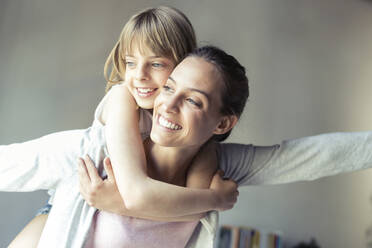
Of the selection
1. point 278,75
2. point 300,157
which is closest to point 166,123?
point 300,157

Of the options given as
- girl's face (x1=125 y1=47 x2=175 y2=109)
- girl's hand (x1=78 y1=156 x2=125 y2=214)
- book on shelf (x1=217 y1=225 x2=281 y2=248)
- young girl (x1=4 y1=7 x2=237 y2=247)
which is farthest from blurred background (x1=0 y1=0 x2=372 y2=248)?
girl's hand (x1=78 y1=156 x2=125 y2=214)

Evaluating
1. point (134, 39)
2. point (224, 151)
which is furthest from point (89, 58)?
point (224, 151)

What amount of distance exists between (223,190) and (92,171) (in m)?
0.33

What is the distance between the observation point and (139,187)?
820 millimetres

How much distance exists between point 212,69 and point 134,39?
0.30m

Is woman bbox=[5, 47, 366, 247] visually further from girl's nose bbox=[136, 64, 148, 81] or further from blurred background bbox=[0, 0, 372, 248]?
blurred background bbox=[0, 0, 372, 248]

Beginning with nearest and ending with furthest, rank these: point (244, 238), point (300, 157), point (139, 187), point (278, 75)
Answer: point (139, 187), point (300, 157), point (244, 238), point (278, 75)

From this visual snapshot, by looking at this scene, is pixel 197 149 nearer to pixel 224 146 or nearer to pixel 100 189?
pixel 224 146

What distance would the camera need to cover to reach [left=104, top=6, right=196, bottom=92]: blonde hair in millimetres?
1034

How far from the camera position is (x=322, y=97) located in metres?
3.11

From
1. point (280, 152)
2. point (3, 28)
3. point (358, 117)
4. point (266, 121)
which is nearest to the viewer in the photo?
point (280, 152)

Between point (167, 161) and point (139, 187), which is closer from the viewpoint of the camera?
point (139, 187)

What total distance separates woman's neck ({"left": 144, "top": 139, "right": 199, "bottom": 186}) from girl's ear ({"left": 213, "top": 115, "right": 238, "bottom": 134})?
0.25ft

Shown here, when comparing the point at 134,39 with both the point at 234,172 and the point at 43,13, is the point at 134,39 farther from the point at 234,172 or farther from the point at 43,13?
the point at 43,13
